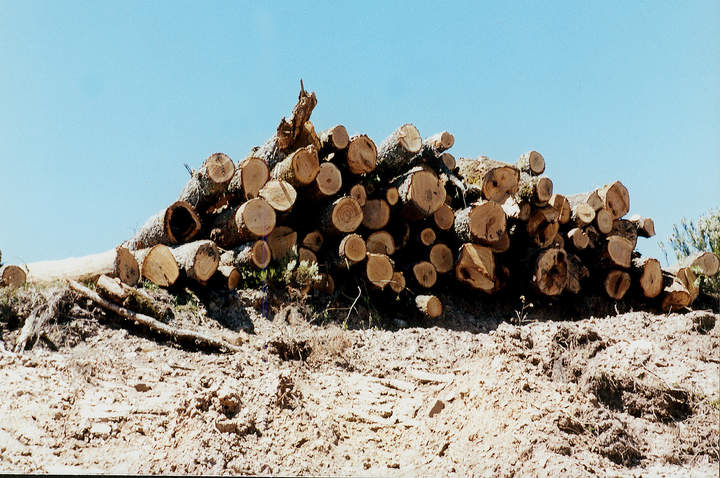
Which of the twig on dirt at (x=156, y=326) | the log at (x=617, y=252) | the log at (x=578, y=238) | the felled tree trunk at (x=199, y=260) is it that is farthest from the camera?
the log at (x=617, y=252)

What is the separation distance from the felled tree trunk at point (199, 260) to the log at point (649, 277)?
551cm

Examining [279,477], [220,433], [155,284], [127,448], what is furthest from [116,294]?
[279,477]

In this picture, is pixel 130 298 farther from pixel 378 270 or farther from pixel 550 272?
pixel 550 272

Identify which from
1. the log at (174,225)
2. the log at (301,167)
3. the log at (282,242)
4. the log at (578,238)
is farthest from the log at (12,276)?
the log at (578,238)

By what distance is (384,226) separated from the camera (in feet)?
24.2

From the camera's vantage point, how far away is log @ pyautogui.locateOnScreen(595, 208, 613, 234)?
8.18 meters

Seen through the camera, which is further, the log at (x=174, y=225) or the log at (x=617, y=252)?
the log at (x=617, y=252)

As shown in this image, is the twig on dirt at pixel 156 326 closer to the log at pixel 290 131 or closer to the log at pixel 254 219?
the log at pixel 254 219

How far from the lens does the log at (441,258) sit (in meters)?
7.48

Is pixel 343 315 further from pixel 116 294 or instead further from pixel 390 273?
pixel 116 294

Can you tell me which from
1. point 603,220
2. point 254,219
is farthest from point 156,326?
point 603,220

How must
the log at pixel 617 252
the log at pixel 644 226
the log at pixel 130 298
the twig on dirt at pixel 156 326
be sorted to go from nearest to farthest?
1. the twig on dirt at pixel 156 326
2. the log at pixel 130 298
3. the log at pixel 617 252
4. the log at pixel 644 226

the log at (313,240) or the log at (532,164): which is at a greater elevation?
the log at (532,164)

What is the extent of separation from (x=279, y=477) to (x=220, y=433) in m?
0.49
